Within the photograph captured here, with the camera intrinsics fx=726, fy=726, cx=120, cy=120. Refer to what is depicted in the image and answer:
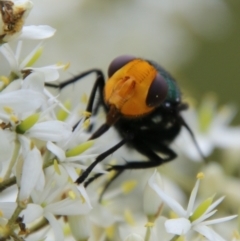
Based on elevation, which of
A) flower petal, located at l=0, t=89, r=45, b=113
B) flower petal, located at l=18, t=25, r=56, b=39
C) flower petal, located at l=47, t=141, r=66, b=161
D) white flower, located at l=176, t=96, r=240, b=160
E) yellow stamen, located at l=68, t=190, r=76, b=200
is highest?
flower petal, located at l=18, t=25, r=56, b=39

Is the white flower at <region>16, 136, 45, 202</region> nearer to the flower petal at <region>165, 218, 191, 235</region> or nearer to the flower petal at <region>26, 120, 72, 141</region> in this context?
the flower petal at <region>26, 120, 72, 141</region>

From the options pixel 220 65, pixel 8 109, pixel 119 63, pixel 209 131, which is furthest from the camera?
pixel 220 65

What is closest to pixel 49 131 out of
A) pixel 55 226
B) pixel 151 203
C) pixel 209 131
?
pixel 55 226

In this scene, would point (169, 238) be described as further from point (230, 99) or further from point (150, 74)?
point (230, 99)

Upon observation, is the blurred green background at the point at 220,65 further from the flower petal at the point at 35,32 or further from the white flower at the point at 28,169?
the white flower at the point at 28,169

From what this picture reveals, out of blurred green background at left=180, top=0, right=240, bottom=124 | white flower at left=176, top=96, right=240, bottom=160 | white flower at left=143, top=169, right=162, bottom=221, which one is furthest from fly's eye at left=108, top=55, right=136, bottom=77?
blurred green background at left=180, top=0, right=240, bottom=124

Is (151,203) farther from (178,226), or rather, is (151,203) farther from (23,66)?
(23,66)

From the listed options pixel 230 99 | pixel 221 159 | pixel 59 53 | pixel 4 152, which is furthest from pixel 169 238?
pixel 230 99

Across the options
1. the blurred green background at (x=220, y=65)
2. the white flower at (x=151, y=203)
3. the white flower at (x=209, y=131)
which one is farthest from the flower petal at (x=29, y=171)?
the blurred green background at (x=220, y=65)
